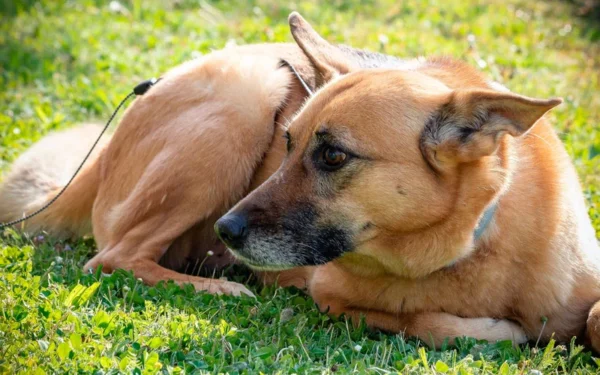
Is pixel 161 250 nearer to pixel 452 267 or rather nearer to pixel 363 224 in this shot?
pixel 363 224

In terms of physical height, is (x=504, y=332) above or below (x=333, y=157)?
below

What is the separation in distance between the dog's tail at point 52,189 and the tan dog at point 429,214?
1805mm

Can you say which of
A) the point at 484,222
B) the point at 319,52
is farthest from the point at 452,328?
the point at 319,52

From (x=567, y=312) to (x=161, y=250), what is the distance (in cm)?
232

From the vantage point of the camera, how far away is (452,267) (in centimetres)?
353

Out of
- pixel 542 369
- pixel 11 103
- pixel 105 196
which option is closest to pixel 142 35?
pixel 11 103

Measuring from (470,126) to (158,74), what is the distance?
15.1 feet

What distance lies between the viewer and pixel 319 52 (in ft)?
13.7

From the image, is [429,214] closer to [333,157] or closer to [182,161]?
[333,157]

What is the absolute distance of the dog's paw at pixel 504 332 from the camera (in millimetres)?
3539

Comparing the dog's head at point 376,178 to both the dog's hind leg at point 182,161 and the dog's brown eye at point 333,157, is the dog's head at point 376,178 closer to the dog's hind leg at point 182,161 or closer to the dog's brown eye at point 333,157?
the dog's brown eye at point 333,157

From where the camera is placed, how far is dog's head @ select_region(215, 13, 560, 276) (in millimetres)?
3348

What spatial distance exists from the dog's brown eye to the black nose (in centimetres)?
47

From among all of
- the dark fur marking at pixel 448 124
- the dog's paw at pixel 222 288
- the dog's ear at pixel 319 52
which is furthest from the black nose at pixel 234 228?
the dog's ear at pixel 319 52
